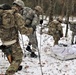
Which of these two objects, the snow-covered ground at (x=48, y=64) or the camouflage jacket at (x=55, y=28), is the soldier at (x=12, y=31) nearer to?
the snow-covered ground at (x=48, y=64)

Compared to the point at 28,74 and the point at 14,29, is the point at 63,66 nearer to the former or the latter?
the point at 28,74

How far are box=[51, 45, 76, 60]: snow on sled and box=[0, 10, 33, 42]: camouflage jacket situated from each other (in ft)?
9.13

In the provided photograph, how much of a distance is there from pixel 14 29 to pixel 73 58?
10.6 feet

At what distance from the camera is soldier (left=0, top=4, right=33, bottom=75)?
19.3ft

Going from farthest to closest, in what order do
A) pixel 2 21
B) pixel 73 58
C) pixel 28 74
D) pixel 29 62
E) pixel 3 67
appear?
1. pixel 73 58
2. pixel 29 62
3. pixel 3 67
4. pixel 28 74
5. pixel 2 21

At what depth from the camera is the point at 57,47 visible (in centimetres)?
890

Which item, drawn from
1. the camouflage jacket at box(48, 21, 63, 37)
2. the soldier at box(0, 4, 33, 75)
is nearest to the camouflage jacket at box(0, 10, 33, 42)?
the soldier at box(0, 4, 33, 75)

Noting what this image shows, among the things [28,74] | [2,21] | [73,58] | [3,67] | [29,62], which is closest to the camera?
[2,21]

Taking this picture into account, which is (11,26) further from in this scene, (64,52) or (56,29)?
(56,29)

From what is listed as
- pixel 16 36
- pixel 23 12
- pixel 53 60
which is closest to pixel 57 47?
pixel 53 60

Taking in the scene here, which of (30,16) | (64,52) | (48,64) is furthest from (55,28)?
(48,64)

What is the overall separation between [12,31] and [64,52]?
3.00 metres

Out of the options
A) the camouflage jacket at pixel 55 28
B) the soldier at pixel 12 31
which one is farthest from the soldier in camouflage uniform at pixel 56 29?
the soldier at pixel 12 31

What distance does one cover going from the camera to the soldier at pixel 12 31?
5.87 m
